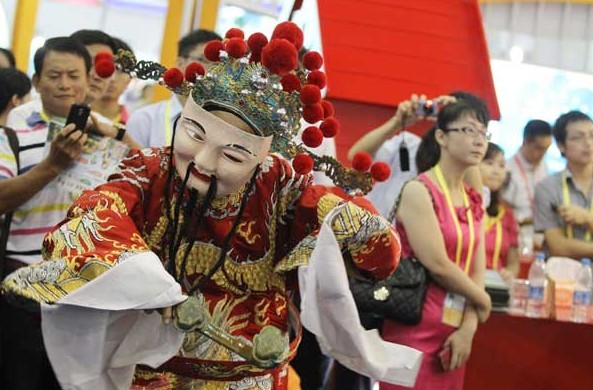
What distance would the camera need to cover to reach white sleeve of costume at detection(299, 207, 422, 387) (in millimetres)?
2039

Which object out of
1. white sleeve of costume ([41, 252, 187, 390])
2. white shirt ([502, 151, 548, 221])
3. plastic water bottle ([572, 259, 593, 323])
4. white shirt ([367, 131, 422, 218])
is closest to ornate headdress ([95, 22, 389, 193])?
white sleeve of costume ([41, 252, 187, 390])

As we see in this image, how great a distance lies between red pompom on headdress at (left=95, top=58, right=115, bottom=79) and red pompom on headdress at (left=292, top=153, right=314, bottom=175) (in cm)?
46

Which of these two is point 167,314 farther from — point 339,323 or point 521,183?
point 521,183

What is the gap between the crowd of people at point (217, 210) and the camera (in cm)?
194

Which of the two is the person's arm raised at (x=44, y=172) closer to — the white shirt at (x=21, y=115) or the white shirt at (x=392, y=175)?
the white shirt at (x=21, y=115)

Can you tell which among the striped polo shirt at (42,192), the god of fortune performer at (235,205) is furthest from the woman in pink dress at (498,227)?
the god of fortune performer at (235,205)

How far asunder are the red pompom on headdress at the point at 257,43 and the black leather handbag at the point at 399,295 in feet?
4.07

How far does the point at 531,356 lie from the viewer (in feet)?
12.1

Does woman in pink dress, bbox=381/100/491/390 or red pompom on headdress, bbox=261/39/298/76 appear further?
woman in pink dress, bbox=381/100/491/390

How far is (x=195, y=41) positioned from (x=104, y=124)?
30.1 inches

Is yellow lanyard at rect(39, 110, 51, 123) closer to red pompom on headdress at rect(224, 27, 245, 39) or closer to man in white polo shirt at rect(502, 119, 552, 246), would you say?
red pompom on headdress at rect(224, 27, 245, 39)

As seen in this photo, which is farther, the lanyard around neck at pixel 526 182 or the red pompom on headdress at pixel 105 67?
the lanyard around neck at pixel 526 182

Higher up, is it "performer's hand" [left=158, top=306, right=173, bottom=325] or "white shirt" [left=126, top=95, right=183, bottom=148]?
A: "white shirt" [left=126, top=95, right=183, bottom=148]

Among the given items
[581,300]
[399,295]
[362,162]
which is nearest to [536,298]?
[581,300]
